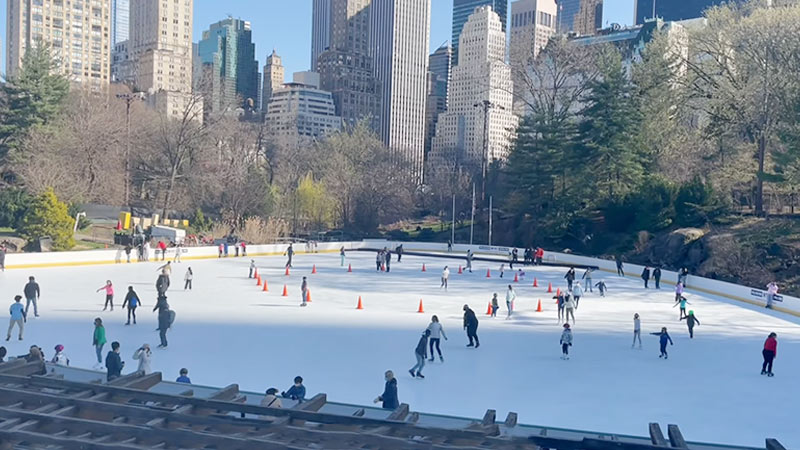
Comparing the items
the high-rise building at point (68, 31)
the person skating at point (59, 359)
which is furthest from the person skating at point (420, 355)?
the high-rise building at point (68, 31)

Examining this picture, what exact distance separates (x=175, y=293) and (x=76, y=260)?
1086cm

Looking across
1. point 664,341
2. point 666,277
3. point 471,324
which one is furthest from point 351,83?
point 664,341

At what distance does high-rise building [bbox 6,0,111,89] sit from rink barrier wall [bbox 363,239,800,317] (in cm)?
13609

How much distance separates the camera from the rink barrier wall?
990 inches

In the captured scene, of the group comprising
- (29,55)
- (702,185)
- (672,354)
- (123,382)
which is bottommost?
(672,354)

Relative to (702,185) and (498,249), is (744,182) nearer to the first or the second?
(702,185)

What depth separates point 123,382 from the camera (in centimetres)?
755

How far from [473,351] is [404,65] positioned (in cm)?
18195

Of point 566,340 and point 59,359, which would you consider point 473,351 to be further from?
point 59,359

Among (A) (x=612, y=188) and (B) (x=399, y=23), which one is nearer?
(A) (x=612, y=188)

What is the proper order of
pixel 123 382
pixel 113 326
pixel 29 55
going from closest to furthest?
pixel 123 382
pixel 113 326
pixel 29 55

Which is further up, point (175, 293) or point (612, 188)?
point (612, 188)

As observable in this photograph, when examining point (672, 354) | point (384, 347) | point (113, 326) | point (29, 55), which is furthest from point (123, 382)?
point (29, 55)

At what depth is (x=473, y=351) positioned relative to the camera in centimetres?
1580
